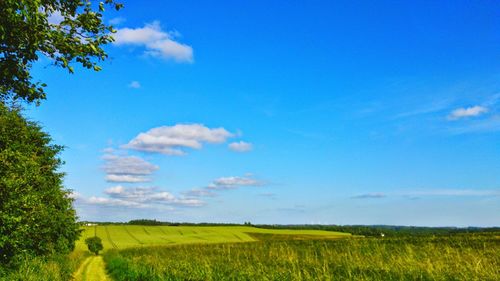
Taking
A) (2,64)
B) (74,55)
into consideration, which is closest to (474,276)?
(74,55)

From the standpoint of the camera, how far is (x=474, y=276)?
1049 centimetres

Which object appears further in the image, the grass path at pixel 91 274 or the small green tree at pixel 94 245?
the small green tree at pixel 94 245

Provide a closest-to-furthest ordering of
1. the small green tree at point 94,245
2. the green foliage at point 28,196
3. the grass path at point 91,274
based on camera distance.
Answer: the green foliage at point 28,196, the grass path at point 91,274, the small green tree at point 94,245

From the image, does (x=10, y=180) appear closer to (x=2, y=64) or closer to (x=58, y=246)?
(x=2, y=64)

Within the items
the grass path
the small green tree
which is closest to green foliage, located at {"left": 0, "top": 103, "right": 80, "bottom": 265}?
the grass path

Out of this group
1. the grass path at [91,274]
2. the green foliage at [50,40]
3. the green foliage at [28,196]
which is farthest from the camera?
Answer: the grass path at [91,274]

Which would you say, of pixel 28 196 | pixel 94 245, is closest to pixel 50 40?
pixel 28 196

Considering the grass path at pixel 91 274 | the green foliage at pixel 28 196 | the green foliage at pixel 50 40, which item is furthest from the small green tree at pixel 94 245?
the green foliage at pixel 50 40

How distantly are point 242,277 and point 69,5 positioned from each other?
10504 millimetres

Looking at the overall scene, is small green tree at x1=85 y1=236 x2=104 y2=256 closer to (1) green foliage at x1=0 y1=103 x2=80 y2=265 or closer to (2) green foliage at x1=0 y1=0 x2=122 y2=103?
(1) green foliage at x1=0 y1=103 x2=80 y2=265

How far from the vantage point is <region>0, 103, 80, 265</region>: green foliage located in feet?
64.7

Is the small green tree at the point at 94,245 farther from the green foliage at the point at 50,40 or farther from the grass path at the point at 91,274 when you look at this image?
the green foliage at the point at 50,40

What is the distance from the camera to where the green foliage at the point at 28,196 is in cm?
1973

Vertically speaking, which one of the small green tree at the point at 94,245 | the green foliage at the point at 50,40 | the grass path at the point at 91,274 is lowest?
the grass path at the point at 91,274
